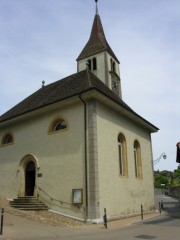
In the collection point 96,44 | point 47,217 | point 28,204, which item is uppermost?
point 96,44

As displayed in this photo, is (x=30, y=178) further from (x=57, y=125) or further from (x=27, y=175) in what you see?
(x=57, y=125)

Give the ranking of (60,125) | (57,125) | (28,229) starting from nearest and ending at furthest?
(28,229) < (60,125) < (57,125)

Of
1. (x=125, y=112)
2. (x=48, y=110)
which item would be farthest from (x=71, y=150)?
(x=125, y=112)

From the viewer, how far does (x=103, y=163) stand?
15422 mm

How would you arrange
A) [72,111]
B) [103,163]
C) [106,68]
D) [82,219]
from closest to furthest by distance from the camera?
[82,219], [103,163], [72,111], [106,68]

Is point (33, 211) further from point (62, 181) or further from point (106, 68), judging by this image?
point (106, 68)

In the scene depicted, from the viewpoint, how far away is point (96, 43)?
30.7 m

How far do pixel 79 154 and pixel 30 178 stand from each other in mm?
4918

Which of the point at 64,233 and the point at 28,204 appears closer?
the point at 64,233

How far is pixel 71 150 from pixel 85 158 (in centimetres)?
117

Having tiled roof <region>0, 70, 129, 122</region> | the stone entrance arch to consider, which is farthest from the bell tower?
the stone entrance arch

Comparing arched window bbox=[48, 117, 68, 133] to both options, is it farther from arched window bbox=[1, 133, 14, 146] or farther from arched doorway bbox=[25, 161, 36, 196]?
arched window bbox=[1, 133, 14, 146]

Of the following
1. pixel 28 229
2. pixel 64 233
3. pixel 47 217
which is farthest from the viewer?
pixel 47 217

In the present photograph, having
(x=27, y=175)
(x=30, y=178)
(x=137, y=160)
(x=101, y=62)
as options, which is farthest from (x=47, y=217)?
(x=101, y=62)
